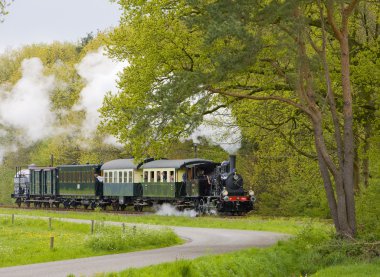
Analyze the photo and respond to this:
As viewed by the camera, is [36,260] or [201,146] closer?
[36,260]

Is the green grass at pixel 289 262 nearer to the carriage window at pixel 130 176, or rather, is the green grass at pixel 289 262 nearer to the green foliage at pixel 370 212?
the green foliage at pixel 370 212

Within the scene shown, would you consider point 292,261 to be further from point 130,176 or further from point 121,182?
point 121,182

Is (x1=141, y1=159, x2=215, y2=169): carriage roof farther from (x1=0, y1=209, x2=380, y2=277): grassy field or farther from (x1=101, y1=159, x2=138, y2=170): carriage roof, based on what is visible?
(x1=0, y1=209, x2=380, y2=277): grassy field

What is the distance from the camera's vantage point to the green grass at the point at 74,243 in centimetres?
2089

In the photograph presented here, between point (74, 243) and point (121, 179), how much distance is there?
20.3m

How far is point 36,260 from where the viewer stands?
20.0 m

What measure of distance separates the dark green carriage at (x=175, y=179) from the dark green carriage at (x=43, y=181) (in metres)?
12.5

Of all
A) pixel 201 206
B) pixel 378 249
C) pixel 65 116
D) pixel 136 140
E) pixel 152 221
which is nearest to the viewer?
pixel 378 249

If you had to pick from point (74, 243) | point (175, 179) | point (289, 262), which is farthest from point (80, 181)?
point (289, 262)

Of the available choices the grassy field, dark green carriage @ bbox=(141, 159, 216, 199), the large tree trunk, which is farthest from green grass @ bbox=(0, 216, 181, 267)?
dark green carriage @ bbox=(141, 159, 216, 199)

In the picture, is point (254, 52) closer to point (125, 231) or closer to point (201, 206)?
point (125, 231)

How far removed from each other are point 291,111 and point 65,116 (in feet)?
115

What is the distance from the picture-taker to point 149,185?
42.1 metres

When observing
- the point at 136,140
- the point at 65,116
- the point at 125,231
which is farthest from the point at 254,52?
the point at 65,116
